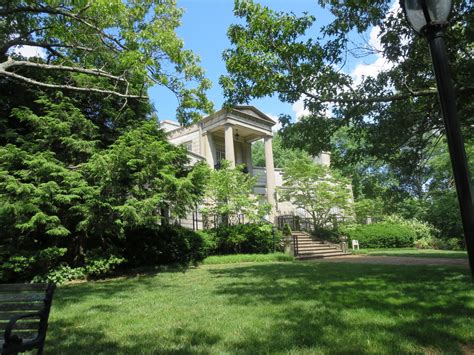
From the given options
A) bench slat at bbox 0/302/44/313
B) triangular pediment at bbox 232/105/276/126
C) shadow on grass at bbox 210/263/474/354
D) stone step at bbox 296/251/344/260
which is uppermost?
triangular pediment at bbox 232/105/276/126

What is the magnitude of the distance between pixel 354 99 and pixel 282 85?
5.94 ft

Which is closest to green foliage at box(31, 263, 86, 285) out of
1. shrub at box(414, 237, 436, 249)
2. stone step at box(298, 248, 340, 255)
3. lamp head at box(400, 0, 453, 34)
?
lamp head at box(400, 0, 453, 34)

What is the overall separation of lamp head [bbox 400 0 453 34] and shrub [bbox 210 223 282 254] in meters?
14.5

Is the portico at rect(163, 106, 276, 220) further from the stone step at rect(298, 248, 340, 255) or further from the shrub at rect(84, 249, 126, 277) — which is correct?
the shrub at rect(84, 249, 126, 277)

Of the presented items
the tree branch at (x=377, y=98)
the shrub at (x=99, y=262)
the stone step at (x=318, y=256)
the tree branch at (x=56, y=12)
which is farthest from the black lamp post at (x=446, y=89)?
the stone step at (x=318, y=256)

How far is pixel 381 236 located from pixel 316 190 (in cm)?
680

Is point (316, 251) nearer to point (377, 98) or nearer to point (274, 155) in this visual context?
point (377, 98)

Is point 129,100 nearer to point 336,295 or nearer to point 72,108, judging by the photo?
point 72,108

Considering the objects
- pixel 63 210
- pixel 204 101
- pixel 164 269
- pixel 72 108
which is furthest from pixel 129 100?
pixel 164 269

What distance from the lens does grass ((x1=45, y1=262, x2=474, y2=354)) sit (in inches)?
152

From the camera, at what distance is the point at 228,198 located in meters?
18.6

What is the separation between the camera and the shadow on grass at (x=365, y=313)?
3793 millimetres

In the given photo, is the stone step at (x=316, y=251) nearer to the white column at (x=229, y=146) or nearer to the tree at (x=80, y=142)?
the white column at (x=229, y=146)

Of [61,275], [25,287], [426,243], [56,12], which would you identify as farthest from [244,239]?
[426,243]
